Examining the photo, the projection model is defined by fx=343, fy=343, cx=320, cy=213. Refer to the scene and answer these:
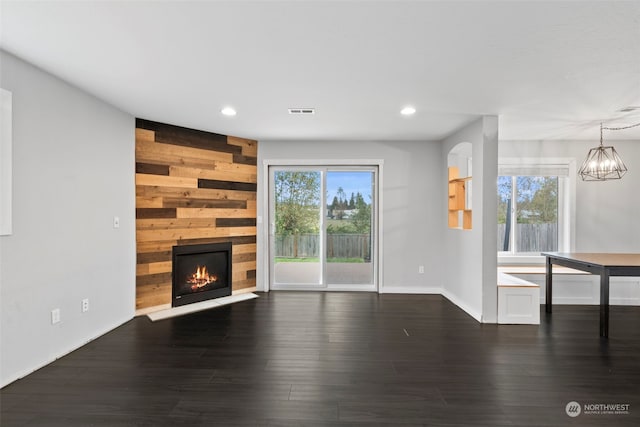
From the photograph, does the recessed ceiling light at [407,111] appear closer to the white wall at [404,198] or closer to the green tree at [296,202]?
the white wall at [404,198]

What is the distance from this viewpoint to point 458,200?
4.98 m

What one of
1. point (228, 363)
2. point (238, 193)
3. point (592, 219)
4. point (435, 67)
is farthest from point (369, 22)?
point (592, 219)

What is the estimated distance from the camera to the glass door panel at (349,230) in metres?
5.69

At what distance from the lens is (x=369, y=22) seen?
2.07 m

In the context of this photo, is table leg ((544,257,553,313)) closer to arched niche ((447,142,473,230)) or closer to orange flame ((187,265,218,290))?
arched niche ((447,142,473,230))

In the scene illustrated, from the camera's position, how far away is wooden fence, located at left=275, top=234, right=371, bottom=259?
5684 millimetres

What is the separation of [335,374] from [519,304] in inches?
102

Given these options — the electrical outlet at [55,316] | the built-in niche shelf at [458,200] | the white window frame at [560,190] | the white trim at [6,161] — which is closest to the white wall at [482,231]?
the built-in niche shelf at [458,200]

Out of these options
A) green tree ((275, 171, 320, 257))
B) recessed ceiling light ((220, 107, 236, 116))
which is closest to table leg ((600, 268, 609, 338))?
green tree ((275, 171, 320, 257))

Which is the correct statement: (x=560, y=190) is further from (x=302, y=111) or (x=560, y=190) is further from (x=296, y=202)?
(x=302, y=111)

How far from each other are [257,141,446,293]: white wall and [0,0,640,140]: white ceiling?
1.46m

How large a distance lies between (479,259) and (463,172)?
6.12 ft

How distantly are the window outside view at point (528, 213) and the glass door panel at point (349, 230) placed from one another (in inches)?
87.3

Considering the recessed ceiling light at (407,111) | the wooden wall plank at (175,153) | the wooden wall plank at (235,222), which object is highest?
the recessed ceiling light at (407,111)
